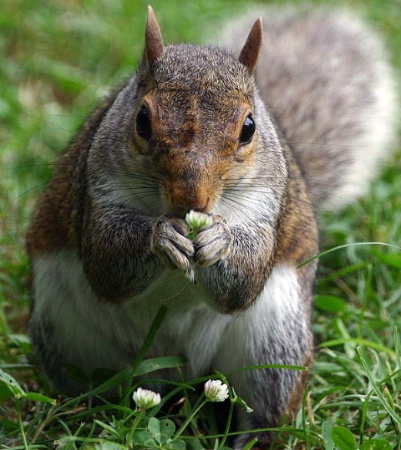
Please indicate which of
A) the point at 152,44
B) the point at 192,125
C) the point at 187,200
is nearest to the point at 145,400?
the point at 187,200

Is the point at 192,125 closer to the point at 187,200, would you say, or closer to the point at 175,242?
the point at 187,200

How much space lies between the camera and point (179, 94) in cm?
256

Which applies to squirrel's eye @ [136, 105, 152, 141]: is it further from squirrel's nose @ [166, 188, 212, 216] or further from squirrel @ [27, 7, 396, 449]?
squirrel's nose @ [166, 188, 212, 216]

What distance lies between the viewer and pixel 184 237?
252cm

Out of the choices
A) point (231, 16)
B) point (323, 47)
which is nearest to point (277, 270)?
point (323, 47)

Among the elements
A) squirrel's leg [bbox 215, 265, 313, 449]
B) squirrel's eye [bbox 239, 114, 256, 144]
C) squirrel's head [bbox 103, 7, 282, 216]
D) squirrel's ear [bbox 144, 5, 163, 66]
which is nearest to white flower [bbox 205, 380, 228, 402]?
squirrel's leg [bbox 215, 265, 313, 449]

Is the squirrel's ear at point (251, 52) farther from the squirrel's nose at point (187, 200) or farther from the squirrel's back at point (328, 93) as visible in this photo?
the squirrel's back at point (328, 93)

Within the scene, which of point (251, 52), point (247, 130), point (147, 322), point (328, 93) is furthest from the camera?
point (328, 93)

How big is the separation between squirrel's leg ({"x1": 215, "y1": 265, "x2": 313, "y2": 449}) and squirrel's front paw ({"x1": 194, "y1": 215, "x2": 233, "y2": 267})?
420mm

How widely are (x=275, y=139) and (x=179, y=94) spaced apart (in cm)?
52

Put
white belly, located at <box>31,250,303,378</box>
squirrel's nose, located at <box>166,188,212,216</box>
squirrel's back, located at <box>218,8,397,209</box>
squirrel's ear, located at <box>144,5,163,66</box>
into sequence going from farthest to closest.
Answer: squirrel's back, located at <box>218,8,397,209</box> < white belly, located at <box>31,250,303,378</box> < squirrel's ear, located at <box>144,5,163,66</box> < squirrel's nose, located at <box>166,188,212,216</box>

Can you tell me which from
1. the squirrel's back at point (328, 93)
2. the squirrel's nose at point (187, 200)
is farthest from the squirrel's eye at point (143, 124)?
the squirrel's back at point (328, 93)

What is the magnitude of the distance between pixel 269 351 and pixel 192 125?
2.91 ft

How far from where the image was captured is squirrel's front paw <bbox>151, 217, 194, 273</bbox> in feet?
8.25
